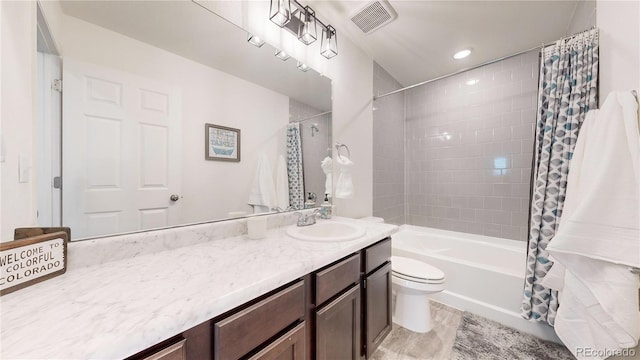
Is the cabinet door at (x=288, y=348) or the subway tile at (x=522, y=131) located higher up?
the subway tile at (x=522, y=131)

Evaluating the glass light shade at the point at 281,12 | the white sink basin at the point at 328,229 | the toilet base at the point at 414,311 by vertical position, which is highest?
the glass light shade at the point at 281,12

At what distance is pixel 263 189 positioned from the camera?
1420 mm

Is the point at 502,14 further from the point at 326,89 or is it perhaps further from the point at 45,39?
the point at 45,39

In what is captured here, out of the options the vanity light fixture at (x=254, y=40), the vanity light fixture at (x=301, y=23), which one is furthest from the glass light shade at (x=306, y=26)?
the vanity light fixture at (x=254, y=40)

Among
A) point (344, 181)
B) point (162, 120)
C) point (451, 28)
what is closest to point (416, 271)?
point (344, 181)

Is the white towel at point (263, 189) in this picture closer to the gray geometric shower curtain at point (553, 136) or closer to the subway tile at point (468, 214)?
the gray geometric shower curtain at point (553, 136)

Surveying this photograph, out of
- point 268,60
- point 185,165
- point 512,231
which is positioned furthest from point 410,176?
point 185,165

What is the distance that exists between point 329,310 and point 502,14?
8.08 feet

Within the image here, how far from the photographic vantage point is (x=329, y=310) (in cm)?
95

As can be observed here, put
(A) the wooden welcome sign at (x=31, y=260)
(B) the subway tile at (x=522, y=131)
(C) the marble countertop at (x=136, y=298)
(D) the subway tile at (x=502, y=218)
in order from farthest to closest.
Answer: (D) the subway tile at (x=502, y=218) → (B) the subway tile at (x=522, y=131) → (A) the wooden welcome sign at (x=31, y=260) → (C) the marble countertop at (x=136, y=298)

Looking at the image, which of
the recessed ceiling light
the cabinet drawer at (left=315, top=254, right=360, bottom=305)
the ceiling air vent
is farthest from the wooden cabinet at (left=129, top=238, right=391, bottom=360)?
the recessed ceiling light

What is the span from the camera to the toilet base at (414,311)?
65.2 inches

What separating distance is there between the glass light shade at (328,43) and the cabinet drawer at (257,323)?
1.64 meters

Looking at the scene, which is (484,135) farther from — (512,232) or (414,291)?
(414,291)
